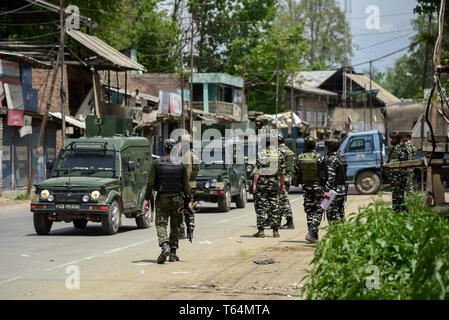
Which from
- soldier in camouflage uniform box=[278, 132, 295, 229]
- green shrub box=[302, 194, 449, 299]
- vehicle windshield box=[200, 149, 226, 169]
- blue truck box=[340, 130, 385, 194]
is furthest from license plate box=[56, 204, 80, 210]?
blue truck box=[340, 130, 385, 194]

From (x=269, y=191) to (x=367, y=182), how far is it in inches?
636

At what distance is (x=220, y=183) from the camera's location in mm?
22375

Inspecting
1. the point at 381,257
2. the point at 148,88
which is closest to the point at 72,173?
the point at 381,257

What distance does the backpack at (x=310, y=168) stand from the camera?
14.0 meters

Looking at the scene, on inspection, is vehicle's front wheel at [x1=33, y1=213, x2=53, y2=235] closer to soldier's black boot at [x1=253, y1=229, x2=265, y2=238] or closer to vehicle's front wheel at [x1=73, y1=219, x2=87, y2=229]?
vehicle's front wheel at [x1=73, y1=219, x2=87, y2=229]

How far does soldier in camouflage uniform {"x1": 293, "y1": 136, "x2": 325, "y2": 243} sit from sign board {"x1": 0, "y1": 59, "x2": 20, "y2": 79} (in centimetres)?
2088

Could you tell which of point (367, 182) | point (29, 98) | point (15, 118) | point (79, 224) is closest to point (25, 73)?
point (29, 98)

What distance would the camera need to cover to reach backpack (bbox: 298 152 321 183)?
13961 mm

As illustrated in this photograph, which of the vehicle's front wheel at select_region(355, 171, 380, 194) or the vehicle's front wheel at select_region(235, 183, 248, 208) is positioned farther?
the vehicle's front wheel at select_region(355, 171, 380, 194)

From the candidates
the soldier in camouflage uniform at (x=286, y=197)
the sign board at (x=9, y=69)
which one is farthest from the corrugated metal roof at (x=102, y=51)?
the soldier in camouflage uniform at (x=286, y=197)

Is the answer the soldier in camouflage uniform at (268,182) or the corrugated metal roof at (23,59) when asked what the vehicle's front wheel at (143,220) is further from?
the corrugated metal roof at (23,59)

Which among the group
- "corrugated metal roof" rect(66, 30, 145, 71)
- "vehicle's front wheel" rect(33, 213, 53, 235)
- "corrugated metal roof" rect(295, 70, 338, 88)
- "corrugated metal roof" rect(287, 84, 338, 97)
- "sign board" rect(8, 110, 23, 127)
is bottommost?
"vehicle's front wheel" rect(33, 213, 53, 235)

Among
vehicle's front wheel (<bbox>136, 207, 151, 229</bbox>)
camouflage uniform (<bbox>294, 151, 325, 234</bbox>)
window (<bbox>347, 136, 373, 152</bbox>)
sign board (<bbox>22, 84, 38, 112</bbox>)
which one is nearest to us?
camouflage uniform (<bbox>294, 151, 325, 234</bbox>)
